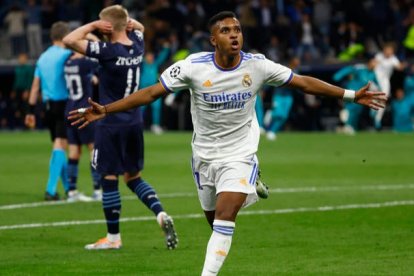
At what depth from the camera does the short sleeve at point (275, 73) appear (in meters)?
10.0

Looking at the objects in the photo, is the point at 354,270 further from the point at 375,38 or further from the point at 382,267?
the point at 375,38

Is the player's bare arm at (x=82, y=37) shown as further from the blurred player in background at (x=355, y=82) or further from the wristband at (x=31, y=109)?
the blurred player in background at (x=355, y=82)

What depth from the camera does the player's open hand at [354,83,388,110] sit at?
10055 mm

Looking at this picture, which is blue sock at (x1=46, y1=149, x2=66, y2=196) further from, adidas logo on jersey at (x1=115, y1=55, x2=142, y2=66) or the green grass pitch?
adidas logo on jersey at (x1=115, y1=55, x2=142, y2=66)

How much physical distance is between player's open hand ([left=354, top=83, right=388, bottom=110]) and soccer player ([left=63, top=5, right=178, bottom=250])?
3.12 m

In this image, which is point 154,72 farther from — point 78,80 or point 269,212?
point 269,212

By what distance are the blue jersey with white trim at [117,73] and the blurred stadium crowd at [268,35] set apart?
22.9m

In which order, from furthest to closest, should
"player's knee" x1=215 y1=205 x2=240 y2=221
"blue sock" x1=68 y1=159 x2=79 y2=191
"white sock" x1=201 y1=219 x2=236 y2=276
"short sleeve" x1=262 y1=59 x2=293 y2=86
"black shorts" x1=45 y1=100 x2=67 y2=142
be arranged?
"black shorts" x1=45 y1=100 x2=67 y2=142 < "blue sock" x1=68 y1=159 x2=79 y2=191 < "short sleeve" x1=262 y1=59 x2=293 y2=86 < "player's knee" x1=215 y1=205 x2=240 y2=221 < "white sock" x1=201 y1=219 x2=236 y2=276

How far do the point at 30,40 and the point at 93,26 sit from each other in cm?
2666

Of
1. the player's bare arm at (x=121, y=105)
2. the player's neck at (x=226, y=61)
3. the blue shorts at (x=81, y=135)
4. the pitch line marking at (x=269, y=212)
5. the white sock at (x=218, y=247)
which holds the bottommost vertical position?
the pitch line marking at (x=269, y=212)

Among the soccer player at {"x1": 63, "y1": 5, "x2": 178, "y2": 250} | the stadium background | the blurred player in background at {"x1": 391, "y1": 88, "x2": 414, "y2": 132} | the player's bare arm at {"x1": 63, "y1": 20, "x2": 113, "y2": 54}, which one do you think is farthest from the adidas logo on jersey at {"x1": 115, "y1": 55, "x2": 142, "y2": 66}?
the blurred player in background at {"x1": 391, "y1": 88, "x2": 414, "y2": 132}

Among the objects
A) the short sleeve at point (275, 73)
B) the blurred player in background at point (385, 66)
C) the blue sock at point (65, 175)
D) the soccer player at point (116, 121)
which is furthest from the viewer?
the blurred player in background at point (385, 66)

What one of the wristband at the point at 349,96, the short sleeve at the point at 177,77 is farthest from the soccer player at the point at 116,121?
the wristband at the point at 349,96

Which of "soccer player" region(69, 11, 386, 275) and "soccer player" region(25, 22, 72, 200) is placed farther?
"soccer player" region(25, 22, 72, 200)
